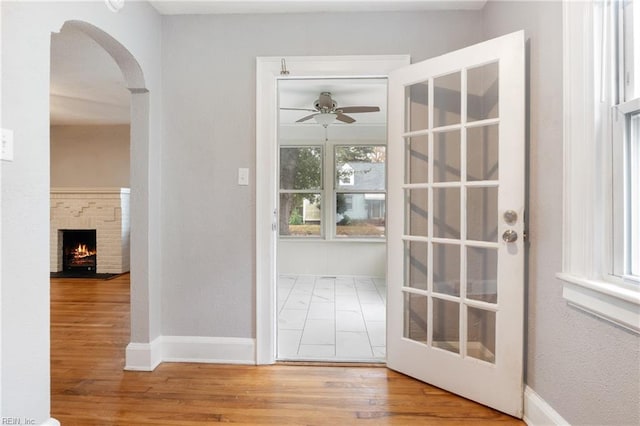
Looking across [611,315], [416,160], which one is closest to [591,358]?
[611,315]

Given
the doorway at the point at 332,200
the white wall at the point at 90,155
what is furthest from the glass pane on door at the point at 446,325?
the white wall at the point at 90,155

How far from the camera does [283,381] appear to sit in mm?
2064

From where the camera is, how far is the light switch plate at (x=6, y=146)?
3.98ft

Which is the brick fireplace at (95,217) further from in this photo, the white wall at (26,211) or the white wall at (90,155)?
the white wall at (26,211)

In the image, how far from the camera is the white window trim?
1.30m

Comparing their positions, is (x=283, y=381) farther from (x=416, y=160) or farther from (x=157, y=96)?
(x=157, y=96)

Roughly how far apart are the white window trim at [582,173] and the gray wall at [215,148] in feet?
3.95

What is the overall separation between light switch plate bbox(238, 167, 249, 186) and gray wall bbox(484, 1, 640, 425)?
5.46 feet

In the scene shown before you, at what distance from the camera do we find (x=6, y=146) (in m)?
1.23

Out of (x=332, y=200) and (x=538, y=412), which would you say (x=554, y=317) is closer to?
(x=538, y=412)

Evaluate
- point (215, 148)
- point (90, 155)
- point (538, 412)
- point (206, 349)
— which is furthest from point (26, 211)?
point (90, 155)

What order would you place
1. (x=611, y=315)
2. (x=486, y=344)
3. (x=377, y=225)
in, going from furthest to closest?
(x=377, y=225), (x=486, y=344), (x=611, y=315)

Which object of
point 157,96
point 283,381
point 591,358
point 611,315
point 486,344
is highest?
point 157,96

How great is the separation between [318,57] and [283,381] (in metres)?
2.07
